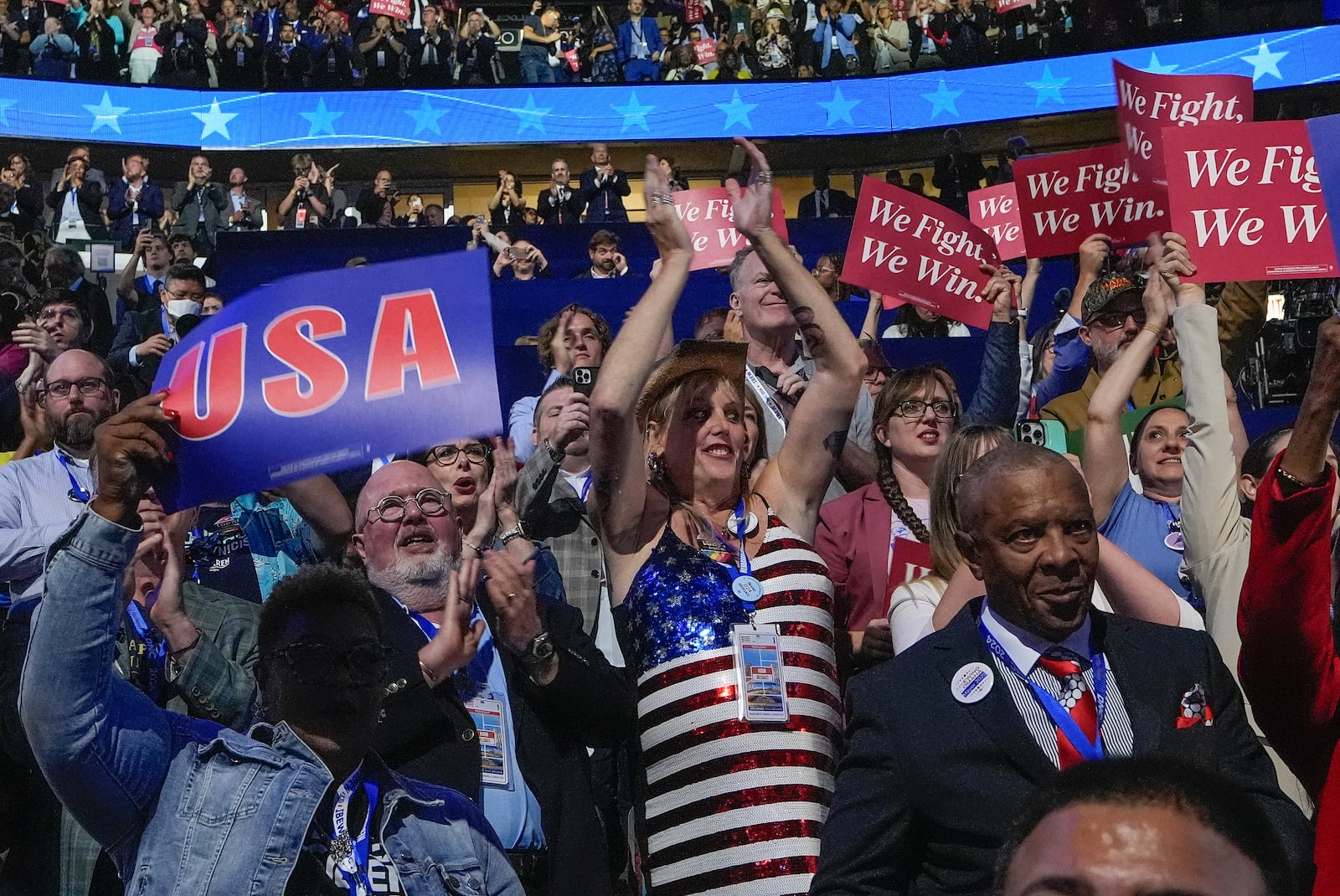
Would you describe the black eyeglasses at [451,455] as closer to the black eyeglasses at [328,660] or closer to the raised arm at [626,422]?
the raised arm at [626,422]

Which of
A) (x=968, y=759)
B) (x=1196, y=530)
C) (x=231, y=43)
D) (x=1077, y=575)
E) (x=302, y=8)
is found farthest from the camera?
(x=302, y=8)

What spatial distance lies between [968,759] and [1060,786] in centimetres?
107

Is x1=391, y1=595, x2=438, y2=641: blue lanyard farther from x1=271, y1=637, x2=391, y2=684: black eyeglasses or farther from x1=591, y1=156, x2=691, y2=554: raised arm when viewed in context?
x1=271, y1=637, x2=391, y2=684: black eyeglasses

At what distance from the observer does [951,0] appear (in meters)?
20.7

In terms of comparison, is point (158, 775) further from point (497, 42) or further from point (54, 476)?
point (497, 42)

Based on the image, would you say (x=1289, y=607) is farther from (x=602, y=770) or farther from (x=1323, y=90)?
(x=1323, y=90)

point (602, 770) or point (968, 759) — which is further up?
point (968, 759)

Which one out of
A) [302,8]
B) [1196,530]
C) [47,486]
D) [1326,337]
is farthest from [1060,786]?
[302,8]

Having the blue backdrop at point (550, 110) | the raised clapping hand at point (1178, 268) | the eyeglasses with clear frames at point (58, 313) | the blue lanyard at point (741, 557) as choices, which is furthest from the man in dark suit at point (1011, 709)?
the blue backdrop at point (550, 110)

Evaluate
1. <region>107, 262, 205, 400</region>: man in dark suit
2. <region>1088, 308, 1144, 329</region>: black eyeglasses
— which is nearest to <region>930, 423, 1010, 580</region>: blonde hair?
<region>1088, 308, 1144, 329</region>: black eyeglasses

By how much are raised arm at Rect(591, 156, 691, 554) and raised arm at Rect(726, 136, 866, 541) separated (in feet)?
0.92

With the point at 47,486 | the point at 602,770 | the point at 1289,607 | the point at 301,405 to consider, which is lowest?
the point at 602,770

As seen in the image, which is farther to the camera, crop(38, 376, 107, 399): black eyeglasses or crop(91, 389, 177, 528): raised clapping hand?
crop(38, 376, 107, 399): black eyeglasses

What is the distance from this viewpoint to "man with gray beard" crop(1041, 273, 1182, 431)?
574cm
